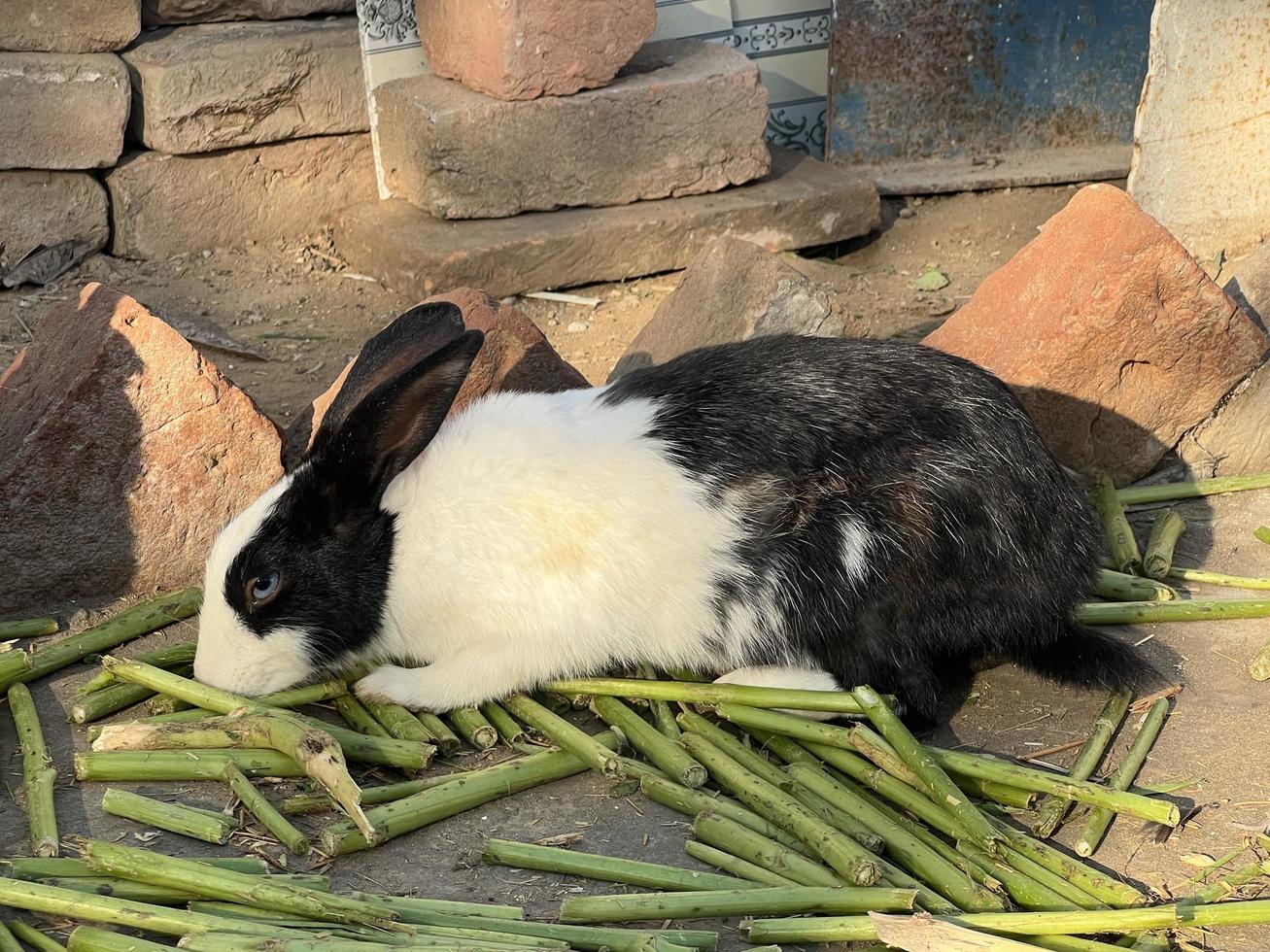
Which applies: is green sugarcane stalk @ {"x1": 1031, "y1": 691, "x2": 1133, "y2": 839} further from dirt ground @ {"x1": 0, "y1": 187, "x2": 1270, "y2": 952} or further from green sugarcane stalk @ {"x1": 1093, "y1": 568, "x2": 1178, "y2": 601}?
green sugarcane stalk @ {"x1": 1093, "y1": 568, "x2": 1178, "y2": 601}

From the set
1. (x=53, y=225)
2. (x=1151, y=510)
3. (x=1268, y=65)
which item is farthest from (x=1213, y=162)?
(x=53, y=225)

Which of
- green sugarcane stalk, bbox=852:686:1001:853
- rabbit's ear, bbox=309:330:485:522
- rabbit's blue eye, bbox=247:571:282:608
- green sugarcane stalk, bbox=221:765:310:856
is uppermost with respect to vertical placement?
rabbit's ear, bbox=309:330:485:522

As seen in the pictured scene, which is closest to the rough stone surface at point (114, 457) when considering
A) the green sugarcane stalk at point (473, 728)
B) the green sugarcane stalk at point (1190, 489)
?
the green sugarcane stalk at point (473, 728)

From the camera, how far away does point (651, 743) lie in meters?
3.41

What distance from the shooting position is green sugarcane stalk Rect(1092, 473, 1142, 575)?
14.0 feet

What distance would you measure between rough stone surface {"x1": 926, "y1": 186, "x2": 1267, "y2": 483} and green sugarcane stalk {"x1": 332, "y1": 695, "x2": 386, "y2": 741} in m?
2.30

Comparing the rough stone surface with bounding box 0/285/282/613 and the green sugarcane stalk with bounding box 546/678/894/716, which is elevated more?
the rough stone surface with bounding box 0/285/282/613

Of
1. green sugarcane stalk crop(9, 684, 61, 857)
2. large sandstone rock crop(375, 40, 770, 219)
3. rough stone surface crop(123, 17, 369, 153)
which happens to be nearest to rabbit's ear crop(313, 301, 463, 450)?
green sugarcane stalk crop(9, 684, 61, 857)

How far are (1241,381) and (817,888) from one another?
2.75m

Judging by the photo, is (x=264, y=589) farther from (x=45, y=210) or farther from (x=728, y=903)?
(x=45, y=210)

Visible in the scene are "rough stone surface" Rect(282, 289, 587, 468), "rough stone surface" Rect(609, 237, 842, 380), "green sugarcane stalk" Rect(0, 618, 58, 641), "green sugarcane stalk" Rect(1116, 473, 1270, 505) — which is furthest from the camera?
"rough stone surface" Rect(609, 237, 842, 380)

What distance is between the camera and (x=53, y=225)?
257 inches

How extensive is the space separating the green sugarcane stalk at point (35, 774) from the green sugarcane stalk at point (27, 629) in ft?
1.17

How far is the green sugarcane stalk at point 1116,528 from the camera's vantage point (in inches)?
168
